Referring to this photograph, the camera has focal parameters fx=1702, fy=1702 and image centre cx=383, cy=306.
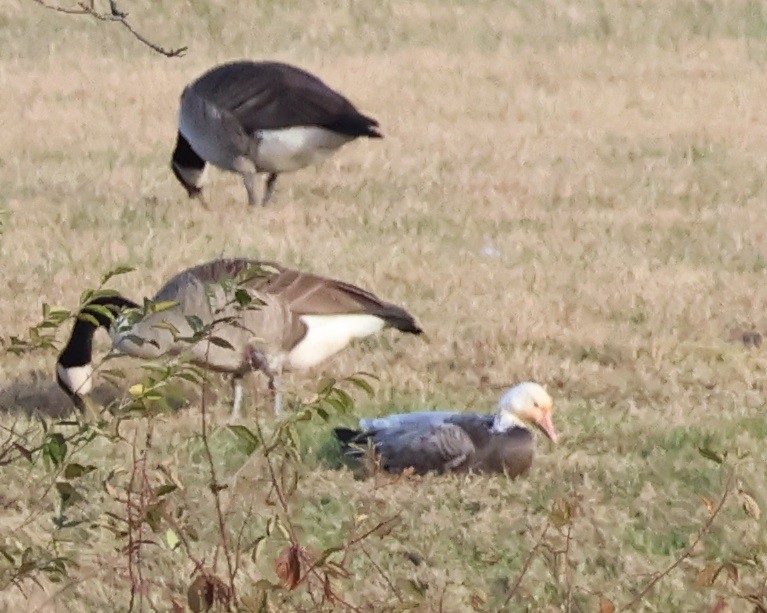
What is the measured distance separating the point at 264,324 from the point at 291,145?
220 inches

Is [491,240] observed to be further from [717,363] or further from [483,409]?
[483,409]

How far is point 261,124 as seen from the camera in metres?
13.0

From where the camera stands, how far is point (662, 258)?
37.1 feet

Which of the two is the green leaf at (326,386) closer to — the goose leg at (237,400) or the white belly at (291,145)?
the goose leg at (237,400)

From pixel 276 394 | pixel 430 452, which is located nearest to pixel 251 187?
pixel 276 394

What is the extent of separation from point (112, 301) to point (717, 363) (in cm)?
306

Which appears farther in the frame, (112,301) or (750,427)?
(112,301)

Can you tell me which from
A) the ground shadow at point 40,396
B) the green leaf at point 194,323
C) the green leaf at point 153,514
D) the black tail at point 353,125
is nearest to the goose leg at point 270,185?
the black tail at point 353,125

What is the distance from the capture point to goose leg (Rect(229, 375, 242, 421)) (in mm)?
7523

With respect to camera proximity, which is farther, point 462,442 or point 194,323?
point 462,442

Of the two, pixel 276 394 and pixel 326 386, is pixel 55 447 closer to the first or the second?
pixel 326 386

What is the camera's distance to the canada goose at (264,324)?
7.44m

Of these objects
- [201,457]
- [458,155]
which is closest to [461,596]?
[201,457]

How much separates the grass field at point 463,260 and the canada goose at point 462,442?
9 cm
